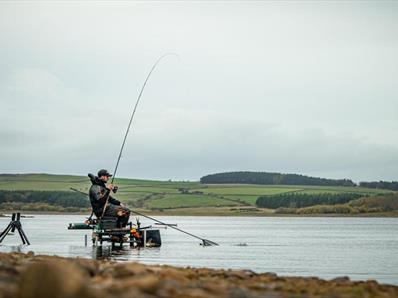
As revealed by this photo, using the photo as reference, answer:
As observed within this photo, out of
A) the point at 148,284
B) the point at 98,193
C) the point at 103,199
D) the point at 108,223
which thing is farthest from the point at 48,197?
the point at 148,284

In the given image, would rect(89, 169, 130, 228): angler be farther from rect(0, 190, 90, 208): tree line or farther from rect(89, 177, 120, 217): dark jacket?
rect(0, 190, 90, 208): tree line

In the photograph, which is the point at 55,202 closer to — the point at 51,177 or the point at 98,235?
the point at 51,177

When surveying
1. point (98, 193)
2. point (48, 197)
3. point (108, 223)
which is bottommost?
point (108, 223)

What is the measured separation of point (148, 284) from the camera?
38.4 feet

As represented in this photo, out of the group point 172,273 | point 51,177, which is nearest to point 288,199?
point 51,177

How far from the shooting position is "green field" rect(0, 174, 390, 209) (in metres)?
118

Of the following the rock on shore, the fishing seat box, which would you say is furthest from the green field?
the rock on shore

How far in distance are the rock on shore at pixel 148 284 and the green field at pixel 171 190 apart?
97.7m

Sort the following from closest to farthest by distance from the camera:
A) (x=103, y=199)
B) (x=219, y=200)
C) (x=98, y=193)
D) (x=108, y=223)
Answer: (x=98, y=193), (x=103, y=199), (x=108, y=223), (x=219, y=200)

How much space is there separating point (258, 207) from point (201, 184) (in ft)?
88.6

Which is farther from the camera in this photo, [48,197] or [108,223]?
[48,197]

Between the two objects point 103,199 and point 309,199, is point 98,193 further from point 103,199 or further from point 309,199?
point 309,199

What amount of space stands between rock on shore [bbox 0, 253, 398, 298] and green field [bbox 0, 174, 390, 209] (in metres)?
97.7

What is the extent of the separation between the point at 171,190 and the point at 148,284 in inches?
4697
